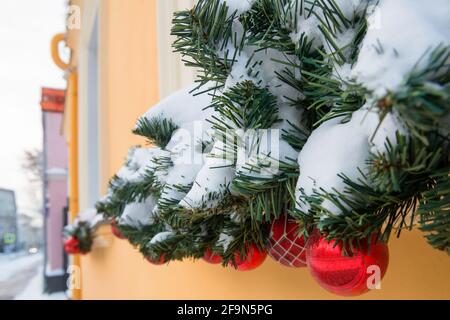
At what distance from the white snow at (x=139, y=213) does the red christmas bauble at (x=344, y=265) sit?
338 mm

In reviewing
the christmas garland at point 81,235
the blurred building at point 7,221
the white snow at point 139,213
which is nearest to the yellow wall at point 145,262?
the christmas garland at point 81,235

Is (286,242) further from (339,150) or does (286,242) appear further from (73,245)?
(73,245)

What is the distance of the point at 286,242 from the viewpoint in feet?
1.20

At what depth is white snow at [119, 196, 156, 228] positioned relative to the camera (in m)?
0.61

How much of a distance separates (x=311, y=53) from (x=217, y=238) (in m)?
0.20

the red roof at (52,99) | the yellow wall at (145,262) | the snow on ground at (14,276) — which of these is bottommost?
the snow on ground at (14,276)

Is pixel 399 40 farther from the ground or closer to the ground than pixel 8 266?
farther from the ground

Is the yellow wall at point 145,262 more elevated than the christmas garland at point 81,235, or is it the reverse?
the yellow wall at point 145,262

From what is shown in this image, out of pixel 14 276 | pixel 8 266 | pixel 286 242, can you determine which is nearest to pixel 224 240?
pixel 286 242

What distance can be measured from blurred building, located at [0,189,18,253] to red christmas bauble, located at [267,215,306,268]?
7.41 ft

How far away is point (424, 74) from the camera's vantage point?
172 mm

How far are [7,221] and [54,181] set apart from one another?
2.65 m

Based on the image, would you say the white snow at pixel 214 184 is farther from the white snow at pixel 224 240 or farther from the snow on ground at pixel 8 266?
the snow on ground at pixel 8 266

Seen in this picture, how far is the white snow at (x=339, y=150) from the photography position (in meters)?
0.21
